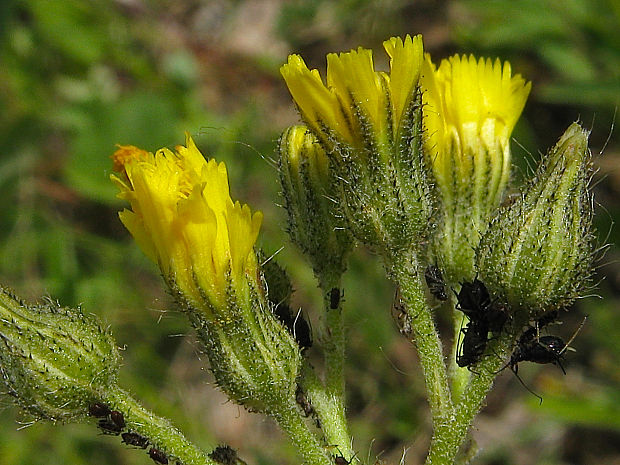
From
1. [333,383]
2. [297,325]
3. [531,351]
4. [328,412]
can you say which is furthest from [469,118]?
[328,412]

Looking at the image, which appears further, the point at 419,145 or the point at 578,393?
the point at 578,393

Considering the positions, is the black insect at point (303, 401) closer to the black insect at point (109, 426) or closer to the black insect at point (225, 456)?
the black insect at point (225, 456)

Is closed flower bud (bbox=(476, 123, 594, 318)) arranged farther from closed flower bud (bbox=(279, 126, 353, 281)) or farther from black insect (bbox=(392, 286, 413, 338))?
closed flower bud (bbox=(279, 126, 353, 281))

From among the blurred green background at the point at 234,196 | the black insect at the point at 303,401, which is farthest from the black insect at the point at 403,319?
the blurred green background at the point at 234,196

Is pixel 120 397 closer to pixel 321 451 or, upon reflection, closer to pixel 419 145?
pixel 321 451

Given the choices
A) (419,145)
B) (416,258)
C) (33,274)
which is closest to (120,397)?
(416,258)

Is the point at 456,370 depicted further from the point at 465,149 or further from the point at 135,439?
the point at 135,439
